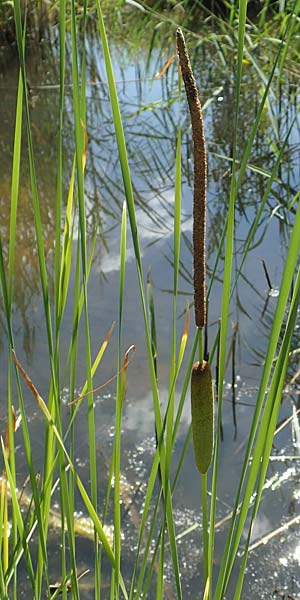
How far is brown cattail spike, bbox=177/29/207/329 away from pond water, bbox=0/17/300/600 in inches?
10.9

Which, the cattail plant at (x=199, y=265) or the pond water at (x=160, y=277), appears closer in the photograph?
the cattail plant at (x=199, y=265)

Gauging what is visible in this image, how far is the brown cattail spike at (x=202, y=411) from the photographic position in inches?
17.5

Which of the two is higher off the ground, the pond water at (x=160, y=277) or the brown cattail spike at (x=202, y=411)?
Result: the brown cattail spike at (x=202, y=411)

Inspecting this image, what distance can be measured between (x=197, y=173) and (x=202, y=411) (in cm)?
14

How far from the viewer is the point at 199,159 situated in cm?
40

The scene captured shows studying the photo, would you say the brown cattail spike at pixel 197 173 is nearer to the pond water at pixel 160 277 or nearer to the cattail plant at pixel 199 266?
the cattail plant at pixel 199 266

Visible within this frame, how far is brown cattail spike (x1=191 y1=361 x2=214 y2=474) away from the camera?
45 centimetres

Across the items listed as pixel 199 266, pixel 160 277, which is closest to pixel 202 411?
pixel 199 266

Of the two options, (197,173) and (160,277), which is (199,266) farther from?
(160,277)

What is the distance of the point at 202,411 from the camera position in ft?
1.50

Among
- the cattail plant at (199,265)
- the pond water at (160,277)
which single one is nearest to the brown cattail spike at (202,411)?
the cattail plant at (199,265)

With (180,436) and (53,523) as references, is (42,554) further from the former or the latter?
(180,436)

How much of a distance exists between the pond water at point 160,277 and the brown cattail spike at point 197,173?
0.91 ft

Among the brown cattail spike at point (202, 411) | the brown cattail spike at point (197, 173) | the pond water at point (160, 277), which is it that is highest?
the brown cattail spike at point (197, 173)
